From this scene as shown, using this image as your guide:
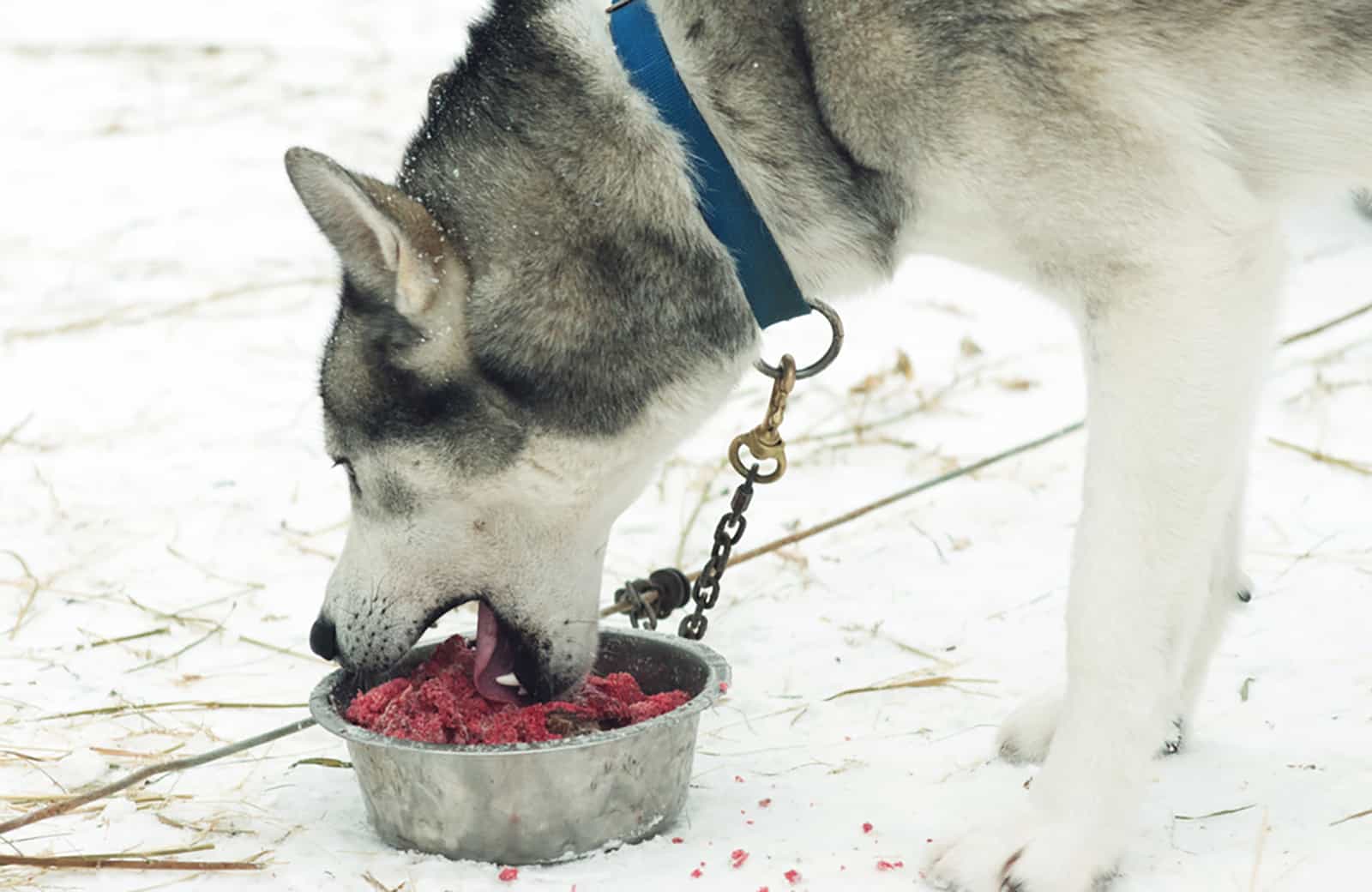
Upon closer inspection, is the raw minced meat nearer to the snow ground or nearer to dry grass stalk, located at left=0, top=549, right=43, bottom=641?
the snow ground

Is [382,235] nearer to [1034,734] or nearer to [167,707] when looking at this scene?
[167,707]

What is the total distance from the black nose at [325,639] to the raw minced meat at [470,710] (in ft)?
0.28

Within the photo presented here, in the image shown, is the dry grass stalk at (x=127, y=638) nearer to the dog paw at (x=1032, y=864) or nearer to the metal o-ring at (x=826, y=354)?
the metal o-ring at (x=826, y=354)

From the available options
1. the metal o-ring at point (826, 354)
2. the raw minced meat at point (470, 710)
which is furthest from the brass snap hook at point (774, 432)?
the raw minced meat at point (470, 710)

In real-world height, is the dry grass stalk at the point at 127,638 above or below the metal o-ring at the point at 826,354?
below

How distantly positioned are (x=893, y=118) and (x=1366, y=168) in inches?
27.1

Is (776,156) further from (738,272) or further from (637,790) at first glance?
(637,790)

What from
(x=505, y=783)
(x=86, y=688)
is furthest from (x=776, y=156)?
(x=86, y=688)

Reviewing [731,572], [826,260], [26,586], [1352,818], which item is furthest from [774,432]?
[26,586]

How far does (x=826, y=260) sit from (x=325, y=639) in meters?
0.97

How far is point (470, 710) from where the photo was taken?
7.57 ft

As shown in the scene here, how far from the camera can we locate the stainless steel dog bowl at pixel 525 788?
2.09 metres

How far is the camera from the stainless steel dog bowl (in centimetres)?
209

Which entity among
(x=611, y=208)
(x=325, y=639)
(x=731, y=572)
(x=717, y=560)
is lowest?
(x=731, y=572)
